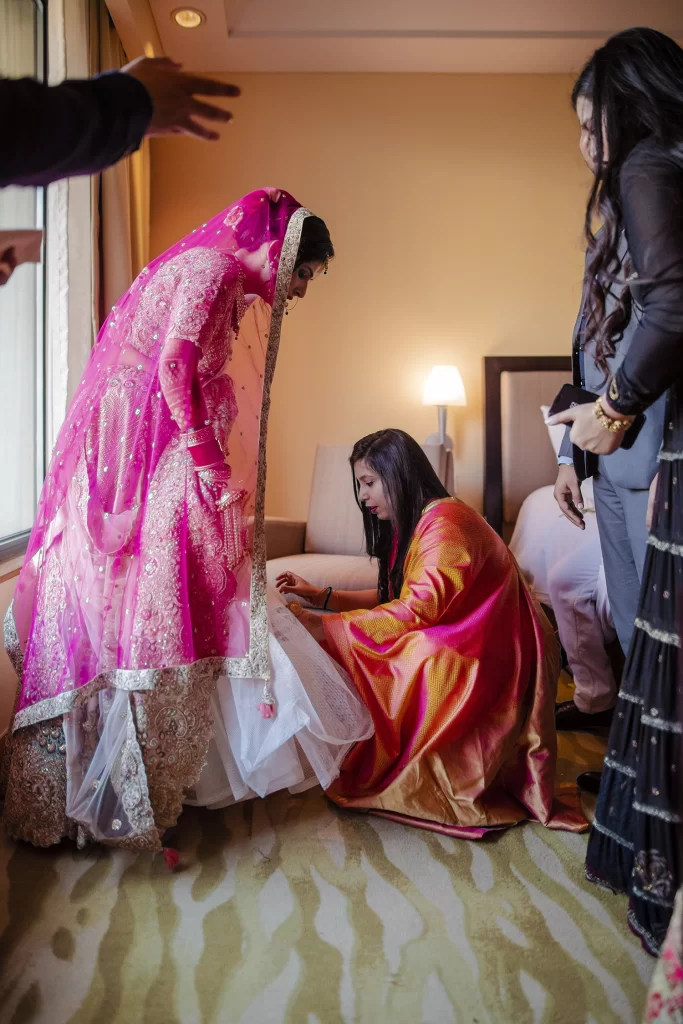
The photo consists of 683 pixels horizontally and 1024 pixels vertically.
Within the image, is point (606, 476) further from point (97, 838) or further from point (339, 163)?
point (339, 163)

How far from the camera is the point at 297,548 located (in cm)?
323

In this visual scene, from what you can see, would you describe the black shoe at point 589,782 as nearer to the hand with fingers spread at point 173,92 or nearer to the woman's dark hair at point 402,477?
the woman's dark hair at point 402,477

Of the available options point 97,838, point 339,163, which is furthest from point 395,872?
point 339,163

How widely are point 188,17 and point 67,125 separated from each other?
304cm

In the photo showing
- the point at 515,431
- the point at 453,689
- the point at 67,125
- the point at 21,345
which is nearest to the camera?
the point at 67,125

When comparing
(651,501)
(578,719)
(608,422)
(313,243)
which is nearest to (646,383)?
(608,422)

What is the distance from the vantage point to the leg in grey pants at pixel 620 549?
1311mm

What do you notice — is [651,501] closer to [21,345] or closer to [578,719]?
[578,719]

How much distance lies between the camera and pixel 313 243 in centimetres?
171

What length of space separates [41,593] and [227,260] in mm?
794

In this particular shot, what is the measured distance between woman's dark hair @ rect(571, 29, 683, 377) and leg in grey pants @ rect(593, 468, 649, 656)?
Answer: 10.1 inches

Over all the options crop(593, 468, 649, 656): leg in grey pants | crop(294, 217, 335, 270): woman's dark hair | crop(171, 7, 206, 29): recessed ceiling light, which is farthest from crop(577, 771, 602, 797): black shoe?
crop(171, 7, 206, 29): recessed ceiling light

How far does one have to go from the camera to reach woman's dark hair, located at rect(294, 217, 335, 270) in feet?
5.52

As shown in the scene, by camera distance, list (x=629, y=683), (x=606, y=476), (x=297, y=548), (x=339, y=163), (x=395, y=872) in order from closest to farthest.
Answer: (x=629, y=683)
(x=606, y=476)
(x=395, y=872)
(x=297, y=548)
(x=339, y=163)
